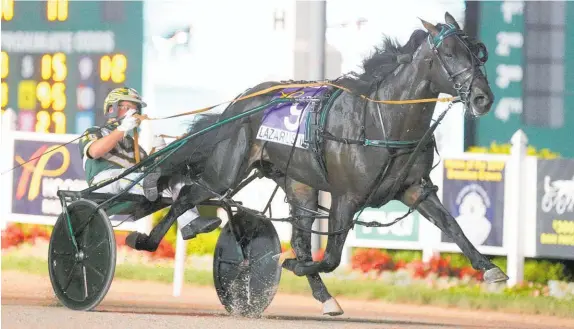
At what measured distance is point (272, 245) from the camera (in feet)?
28.0

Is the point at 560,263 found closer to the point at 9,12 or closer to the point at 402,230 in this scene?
the point at 402,230

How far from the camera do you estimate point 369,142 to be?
7.56 metres

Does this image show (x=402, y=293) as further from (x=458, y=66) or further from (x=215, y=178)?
(x=458, y=66)

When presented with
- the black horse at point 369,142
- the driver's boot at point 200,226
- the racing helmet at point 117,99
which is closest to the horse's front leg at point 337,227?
the black horse at point 369,142

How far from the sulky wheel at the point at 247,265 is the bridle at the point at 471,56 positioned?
1.79 meters

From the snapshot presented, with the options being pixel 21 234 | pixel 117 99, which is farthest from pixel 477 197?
pixel 21 234

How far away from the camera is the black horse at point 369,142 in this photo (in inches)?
291

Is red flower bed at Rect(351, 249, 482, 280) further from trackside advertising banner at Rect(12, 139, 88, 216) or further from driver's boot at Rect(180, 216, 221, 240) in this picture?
driver's boot at Rect(180, 216, 221, 240)

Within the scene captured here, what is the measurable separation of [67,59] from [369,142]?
760cm

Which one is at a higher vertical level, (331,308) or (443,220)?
(443,220)

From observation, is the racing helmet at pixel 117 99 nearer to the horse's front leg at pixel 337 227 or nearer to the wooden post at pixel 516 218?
the horse's front leg at pixel 337 227

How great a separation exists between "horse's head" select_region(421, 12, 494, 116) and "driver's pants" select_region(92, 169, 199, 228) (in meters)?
1.93

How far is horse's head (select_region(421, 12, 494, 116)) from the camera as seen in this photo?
7113 millimetres

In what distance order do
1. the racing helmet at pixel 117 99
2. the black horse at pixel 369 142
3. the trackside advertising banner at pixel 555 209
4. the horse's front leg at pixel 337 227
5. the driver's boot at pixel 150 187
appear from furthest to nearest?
the trackside advertising banner at pixel 555 209, the racing helmet at pixel 117 99, the driver's boot at pixel 150 187, the horse's front leg at pixel 337 227, the black horse at pixel 369 142
